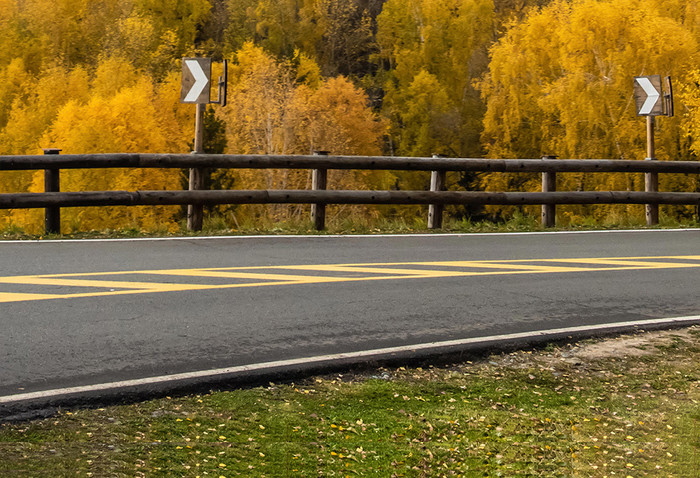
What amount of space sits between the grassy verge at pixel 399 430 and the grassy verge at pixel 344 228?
7412mm

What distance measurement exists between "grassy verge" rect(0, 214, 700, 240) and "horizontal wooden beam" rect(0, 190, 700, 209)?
403 millimetres

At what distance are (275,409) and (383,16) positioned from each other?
76.5 m

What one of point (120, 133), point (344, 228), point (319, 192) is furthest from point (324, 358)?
point (120, 133)

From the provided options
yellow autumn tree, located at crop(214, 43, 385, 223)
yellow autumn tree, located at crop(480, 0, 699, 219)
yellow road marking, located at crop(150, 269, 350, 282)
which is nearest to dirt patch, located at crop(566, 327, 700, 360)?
yellow road marking, located at crop(150, 269, 350, 282)

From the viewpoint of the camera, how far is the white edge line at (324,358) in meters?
5.12

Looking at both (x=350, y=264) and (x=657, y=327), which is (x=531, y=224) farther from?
(x=657, y=327)

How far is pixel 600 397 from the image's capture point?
5488mm

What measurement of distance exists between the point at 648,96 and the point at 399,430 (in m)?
12.9

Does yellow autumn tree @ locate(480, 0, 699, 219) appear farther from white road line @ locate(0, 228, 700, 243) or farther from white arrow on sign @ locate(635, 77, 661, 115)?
white road line @ locate(0, 228, 700, 243)

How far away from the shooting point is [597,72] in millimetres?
45844

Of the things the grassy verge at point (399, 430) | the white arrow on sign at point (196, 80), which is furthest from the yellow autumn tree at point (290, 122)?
the grassy verge at point (399, 430)

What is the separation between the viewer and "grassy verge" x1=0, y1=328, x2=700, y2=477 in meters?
4.21

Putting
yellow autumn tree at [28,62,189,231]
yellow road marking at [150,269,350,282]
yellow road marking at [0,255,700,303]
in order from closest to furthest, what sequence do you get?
yellow road marking at [0,255,700,303] < yellow road marking at [150,269,350,282] < yellow autumn tree at [28,62,189,231]

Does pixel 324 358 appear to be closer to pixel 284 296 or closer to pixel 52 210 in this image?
pixel 284 296
